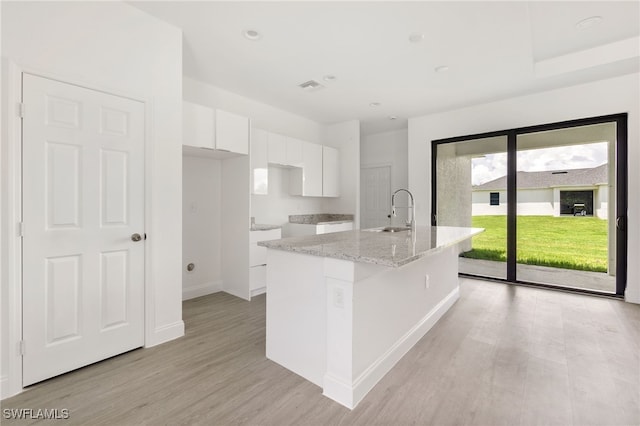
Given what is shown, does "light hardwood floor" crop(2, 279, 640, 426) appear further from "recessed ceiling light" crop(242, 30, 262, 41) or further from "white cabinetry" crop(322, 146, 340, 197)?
"white cabinetry" crop(322, 146, 340, 197)

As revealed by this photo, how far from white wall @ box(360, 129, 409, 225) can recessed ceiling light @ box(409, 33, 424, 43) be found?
3152 mm

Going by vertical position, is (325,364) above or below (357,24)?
below

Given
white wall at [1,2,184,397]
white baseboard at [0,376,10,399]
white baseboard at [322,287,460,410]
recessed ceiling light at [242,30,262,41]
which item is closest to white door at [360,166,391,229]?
white baseboard at [322,287,460,410]

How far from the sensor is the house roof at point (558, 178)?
3891 mm

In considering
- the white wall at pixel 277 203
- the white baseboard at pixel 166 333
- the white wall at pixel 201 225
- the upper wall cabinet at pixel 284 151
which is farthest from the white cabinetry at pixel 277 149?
the white baseboard at pixel 166 333

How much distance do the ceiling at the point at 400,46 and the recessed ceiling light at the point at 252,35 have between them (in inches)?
1.4

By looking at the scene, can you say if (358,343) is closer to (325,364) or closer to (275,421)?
(325,364)

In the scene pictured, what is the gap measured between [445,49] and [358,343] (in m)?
2.94

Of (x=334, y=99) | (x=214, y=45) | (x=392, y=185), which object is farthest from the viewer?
(x=392, y=185)

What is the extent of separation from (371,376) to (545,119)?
14.2 feet

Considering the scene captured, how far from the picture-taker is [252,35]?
2.70 meters

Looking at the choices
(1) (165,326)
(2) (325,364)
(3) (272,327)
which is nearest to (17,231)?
(1) (165,326)

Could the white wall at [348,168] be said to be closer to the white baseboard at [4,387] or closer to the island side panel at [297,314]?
the island side panel at [297,314]

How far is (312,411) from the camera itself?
163 cm
